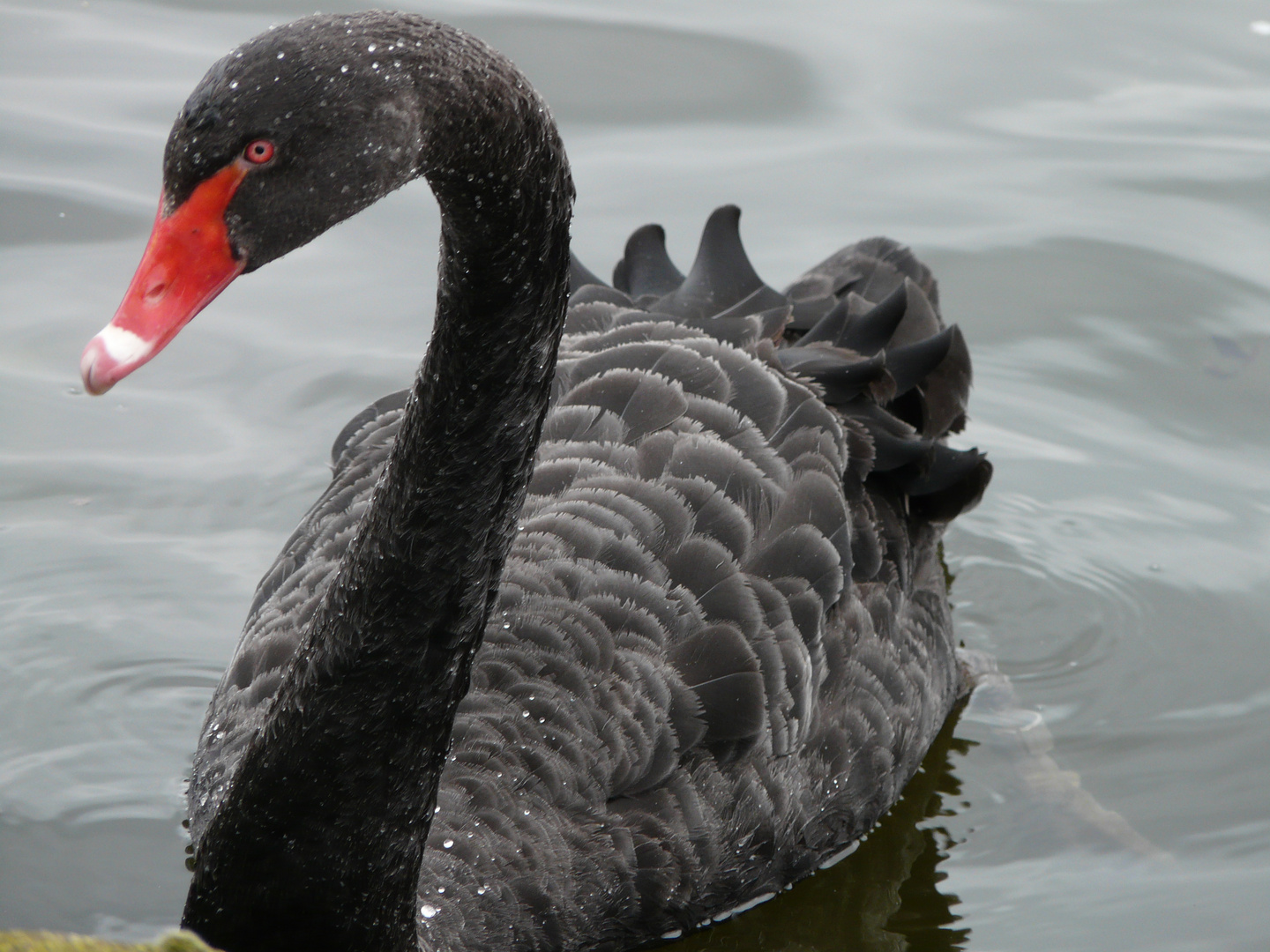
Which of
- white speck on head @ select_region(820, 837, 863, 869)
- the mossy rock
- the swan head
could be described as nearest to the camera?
the mossy rock

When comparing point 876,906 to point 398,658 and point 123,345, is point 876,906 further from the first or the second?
point 123,345

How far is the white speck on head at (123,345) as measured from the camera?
242 cm

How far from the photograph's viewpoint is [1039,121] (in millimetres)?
8695

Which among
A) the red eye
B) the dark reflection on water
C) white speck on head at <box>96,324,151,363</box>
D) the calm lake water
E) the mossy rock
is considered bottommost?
the dark reflection on water

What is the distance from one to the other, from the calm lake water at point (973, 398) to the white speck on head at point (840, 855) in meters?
0.03

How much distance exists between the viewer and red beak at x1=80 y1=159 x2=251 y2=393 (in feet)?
8.25

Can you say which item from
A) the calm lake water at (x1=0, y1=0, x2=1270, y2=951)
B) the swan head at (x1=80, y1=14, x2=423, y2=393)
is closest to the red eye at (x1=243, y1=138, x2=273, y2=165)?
the swan head at (x1=80, y1=14, x2=423, y2=393)

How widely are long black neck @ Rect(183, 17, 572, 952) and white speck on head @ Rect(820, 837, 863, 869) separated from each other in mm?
1501

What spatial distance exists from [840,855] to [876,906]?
187 millimetres

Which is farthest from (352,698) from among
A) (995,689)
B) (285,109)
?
(995,689)

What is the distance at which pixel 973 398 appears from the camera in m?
7.05

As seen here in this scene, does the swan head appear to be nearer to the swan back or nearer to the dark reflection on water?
the swan back

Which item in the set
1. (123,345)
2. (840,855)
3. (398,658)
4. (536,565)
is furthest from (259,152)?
(840,855)

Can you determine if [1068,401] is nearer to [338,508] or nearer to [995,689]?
[995,689]
